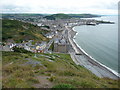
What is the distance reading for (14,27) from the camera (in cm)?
5234

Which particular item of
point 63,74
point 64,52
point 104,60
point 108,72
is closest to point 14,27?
point 64,52

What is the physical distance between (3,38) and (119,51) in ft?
98.6

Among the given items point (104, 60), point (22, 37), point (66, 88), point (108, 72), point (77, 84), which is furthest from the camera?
point (22, 37)

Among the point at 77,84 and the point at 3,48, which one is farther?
the point at 3,48

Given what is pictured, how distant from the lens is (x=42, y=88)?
6.05m

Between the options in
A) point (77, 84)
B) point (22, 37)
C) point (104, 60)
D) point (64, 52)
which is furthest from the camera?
point (22, 37)

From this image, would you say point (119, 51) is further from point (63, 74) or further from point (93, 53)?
point (63, 74)

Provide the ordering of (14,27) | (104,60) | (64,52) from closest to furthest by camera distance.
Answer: (104,60) < (64,52) < (14,27)

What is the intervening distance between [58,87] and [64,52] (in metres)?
24.5

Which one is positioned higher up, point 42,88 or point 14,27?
point 14,27

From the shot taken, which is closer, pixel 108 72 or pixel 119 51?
pixel 108 72

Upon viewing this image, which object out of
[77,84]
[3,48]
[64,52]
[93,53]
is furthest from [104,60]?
[77,84]

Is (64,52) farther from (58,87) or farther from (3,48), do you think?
(58,87)

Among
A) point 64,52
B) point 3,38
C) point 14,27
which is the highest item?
point 14,27
